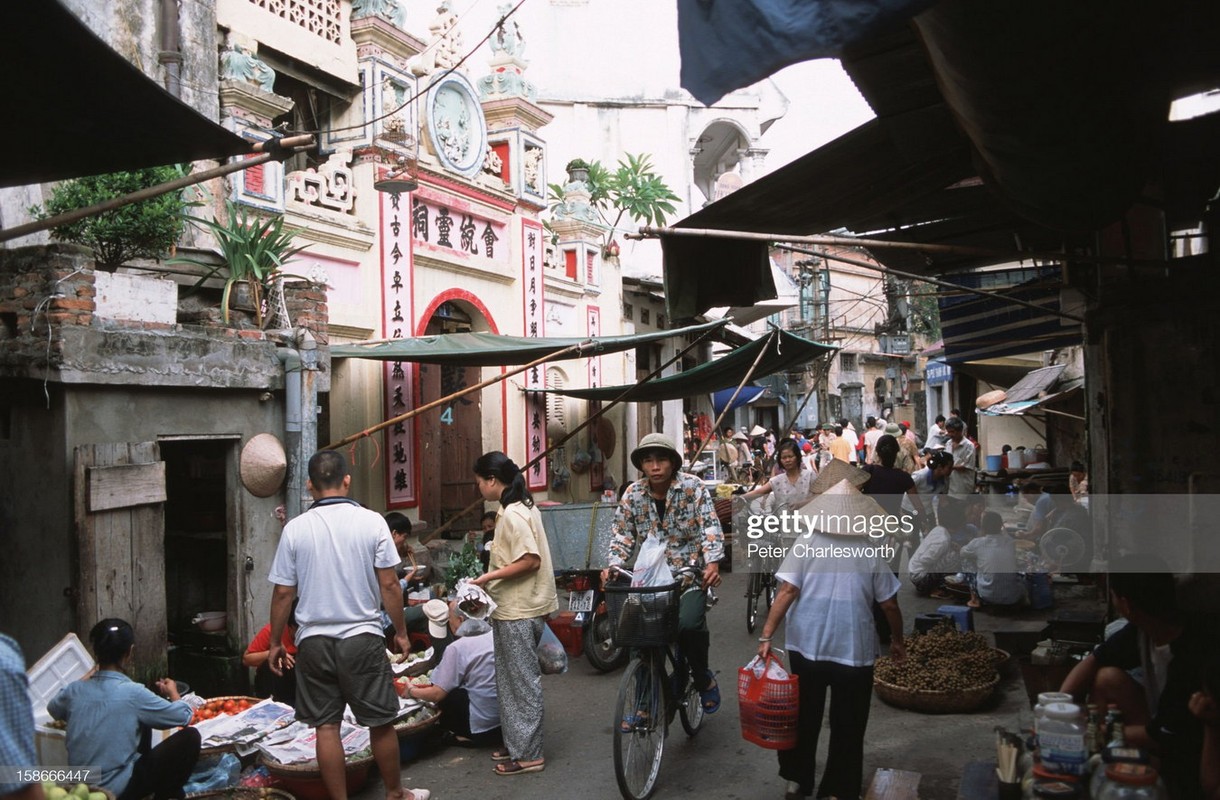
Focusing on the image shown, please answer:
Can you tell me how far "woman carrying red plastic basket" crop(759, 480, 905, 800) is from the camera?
4262 mm

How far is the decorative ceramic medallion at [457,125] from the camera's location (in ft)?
38.6

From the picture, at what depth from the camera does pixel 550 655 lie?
19.7 ft

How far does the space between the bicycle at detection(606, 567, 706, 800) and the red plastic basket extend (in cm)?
65

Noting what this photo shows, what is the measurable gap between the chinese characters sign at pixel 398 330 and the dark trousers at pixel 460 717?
5.37m

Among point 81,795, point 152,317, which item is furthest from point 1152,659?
point 152,317

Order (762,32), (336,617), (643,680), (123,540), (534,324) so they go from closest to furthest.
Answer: (762,32) → (336,617) → (643,680) → (123,540) → (534,324)

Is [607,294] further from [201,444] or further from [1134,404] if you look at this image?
[1134,404]

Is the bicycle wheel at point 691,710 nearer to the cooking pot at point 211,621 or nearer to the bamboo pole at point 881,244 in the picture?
the bamboo pole at point 881,244

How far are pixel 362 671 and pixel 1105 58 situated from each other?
3911 millimetres

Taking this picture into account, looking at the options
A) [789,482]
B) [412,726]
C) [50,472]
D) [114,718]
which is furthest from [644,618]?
[789,482]

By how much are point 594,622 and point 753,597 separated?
5.68ft

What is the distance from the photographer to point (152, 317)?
652 cm
